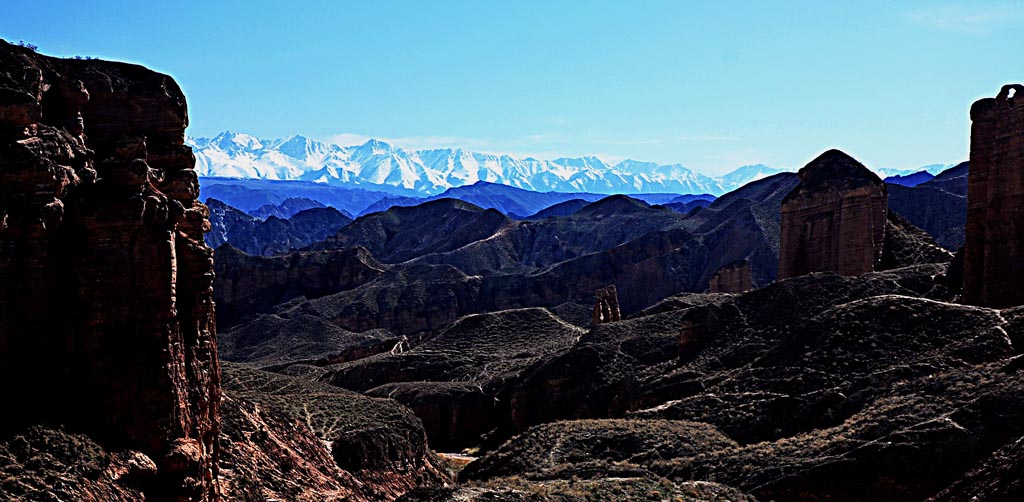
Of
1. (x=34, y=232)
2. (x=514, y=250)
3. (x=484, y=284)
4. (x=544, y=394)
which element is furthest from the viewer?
(x=514, y=250)

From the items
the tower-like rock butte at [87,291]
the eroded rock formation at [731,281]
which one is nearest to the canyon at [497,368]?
the tower-like rock butte at [87,291]

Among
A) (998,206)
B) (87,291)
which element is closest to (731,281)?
(998,206)

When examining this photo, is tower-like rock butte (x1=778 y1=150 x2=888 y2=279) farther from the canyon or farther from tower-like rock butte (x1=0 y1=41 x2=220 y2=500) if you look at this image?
tower-like rock butte (x1=0 y1=41 x2=220 y2=500)

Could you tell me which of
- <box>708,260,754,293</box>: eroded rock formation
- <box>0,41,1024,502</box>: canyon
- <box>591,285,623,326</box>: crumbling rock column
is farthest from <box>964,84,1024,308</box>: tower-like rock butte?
<box>708,260,754,293</box>: eroded rock formation

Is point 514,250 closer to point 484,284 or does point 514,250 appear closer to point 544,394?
point 484,284

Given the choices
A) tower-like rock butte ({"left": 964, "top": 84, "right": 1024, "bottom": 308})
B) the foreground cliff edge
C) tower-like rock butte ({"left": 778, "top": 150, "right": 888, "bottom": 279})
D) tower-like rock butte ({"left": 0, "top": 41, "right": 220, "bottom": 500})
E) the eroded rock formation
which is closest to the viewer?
the foreground cliff edge

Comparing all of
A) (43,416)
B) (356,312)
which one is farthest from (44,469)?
(356,312)

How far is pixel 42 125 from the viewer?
20.8 meters

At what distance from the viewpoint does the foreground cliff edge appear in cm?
1953

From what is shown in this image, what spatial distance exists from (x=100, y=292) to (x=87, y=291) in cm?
21

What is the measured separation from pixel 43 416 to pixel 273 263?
10557cm

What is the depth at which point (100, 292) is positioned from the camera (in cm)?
2028

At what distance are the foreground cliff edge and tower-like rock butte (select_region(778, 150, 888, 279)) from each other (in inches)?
1592

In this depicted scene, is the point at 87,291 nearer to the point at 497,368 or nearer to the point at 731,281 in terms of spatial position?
the point at 497,368
